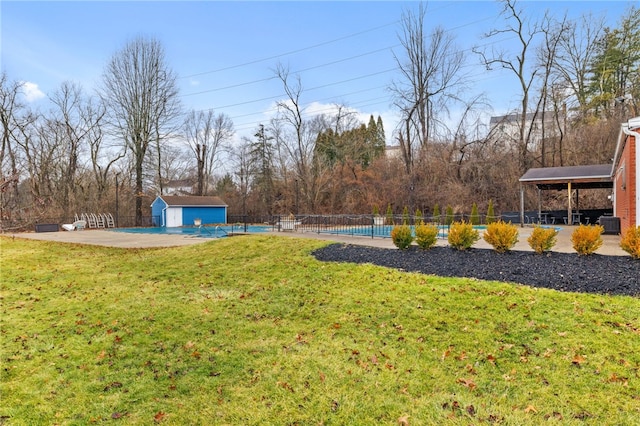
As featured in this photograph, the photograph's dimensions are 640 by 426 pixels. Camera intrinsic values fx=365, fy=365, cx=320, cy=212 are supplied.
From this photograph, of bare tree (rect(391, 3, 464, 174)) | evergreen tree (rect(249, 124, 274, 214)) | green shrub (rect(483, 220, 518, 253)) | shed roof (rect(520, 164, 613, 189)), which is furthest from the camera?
evergreen tree (rect(249, 124, 274, 214))

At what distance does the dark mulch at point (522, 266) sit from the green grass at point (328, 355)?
1.52 feet

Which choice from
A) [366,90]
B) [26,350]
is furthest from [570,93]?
[26,350]

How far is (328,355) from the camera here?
3762 mm

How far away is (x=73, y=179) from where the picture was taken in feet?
90.0

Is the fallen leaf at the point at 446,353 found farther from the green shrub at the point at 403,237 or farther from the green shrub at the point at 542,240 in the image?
the green shrub at the point at 403,237

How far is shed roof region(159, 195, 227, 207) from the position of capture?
2766cm

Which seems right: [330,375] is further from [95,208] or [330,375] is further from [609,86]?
[95,208]

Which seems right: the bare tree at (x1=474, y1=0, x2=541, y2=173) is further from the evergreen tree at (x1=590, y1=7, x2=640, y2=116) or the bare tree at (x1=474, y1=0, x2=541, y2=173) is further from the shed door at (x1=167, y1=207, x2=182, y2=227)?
the shed door at (x1=167, y1=207, x2=182, y2=227)

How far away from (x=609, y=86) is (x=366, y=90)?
14244 millimetres

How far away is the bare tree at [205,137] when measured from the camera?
33062 mm

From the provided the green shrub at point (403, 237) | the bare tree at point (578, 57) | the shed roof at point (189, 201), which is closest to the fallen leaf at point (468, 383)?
the green shrub at point (403, 237)

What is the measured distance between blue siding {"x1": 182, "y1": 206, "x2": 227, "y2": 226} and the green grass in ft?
72.3

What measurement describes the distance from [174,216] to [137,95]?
972 centimetres

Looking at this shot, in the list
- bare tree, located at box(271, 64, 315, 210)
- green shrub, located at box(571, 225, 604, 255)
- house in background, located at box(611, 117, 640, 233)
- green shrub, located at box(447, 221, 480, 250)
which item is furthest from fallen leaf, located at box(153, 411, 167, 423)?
bare tree, located at box(271, 64, 315, 210)
